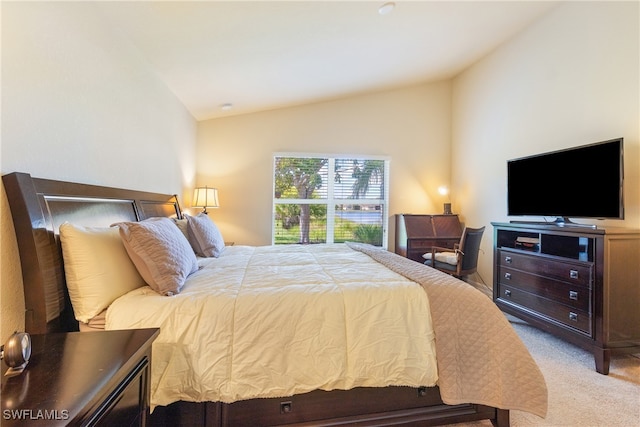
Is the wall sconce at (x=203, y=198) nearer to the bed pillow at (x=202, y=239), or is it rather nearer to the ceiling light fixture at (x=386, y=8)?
the bed pillow at (x=202, y=239)

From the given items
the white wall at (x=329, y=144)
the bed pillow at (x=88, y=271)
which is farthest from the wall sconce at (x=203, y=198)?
the bed pillow at (x=88, y=271)

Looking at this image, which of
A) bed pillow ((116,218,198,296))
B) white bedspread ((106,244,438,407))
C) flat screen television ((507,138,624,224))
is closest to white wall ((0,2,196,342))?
bed pillow ((116,218,198,296))

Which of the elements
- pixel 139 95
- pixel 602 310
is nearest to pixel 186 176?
pixel 139 95

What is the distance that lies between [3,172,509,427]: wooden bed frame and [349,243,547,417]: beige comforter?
0.46 feet

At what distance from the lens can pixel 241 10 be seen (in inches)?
75.7

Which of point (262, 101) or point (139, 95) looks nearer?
point (139, 95)

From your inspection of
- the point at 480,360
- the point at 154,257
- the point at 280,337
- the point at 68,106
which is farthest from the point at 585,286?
the point at 68,106

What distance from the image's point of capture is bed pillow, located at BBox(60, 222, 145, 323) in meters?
1.21

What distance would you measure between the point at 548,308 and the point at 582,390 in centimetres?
69

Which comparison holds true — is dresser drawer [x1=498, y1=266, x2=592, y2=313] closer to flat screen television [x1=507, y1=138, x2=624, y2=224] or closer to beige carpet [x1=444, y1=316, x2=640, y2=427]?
beige carpet [x1=444, y1=316, x2=640, y2=427]

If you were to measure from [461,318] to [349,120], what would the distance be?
3.48 m

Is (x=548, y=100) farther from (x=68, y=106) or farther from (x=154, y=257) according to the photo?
(x=68, y=106)

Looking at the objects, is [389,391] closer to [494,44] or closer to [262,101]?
[262,101]

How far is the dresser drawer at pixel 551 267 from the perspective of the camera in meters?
2.04
